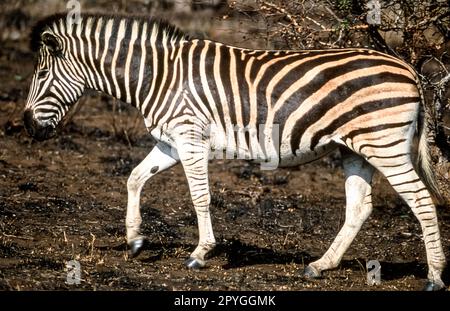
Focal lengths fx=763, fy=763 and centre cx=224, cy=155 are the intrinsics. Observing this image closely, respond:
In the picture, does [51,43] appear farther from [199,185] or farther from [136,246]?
[136,246]

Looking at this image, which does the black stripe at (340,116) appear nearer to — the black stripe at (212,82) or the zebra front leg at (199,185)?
the black stripe at (212,82)

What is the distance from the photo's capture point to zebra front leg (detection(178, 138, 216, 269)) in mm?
6676

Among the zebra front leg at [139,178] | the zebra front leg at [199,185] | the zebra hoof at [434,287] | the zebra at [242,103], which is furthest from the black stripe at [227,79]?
the zebra hoof at [434,287]

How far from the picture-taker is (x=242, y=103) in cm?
675

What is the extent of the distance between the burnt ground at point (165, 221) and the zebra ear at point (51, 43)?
1.78 metres

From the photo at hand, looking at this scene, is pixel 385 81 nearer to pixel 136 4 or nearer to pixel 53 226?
pixel 53 226

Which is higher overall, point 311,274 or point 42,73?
point 42,73

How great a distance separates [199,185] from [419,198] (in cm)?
189

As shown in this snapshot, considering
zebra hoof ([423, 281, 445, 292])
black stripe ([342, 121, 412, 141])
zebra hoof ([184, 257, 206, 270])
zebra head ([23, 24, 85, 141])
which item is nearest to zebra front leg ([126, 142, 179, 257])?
zebra hoof ([184, 257, 206, 270])

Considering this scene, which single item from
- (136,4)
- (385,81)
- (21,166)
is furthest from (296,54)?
(136,4)

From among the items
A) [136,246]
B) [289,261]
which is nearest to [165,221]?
[136,246]

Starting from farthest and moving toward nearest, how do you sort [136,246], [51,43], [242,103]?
[136,246], [51,43], [242,103]

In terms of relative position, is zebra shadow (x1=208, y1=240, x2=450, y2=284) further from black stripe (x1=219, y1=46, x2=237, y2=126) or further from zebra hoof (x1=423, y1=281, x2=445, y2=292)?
Answer: black stripe (x1=219, y1=46, x2=237, y2=126)

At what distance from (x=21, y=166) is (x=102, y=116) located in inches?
102
